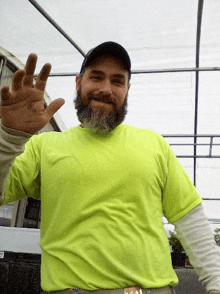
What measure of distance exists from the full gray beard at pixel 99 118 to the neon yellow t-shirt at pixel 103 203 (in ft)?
0.15

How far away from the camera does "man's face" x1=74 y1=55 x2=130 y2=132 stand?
5.08 feet

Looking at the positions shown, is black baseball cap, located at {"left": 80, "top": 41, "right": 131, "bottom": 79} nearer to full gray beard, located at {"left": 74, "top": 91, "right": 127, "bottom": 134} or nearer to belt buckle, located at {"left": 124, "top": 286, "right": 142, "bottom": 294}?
full gray beard, located at {"left": 74, "top": 91, "right": 127, "bottom": 134}

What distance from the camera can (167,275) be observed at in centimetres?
133

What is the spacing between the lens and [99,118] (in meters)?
1.54

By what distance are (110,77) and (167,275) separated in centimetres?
93

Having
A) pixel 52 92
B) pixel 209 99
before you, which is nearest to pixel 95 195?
pixel 52 92

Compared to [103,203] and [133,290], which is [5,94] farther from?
[133,290]

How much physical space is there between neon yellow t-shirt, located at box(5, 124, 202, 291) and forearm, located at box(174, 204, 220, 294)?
0.05m

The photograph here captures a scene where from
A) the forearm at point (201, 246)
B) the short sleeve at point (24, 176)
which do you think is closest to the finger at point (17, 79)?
the short sleeve at point (24, 176)

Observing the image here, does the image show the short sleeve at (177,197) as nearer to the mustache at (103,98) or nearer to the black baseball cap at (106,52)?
the mustache at (103,98)

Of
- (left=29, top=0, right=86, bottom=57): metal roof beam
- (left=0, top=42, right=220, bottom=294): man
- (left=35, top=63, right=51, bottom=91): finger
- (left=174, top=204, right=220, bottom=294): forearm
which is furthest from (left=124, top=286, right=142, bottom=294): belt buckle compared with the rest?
(left=29, top=0, right=86, bottom=57): metal roof beam

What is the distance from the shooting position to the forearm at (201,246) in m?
1.39

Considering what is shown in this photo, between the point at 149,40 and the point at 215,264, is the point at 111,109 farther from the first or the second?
the point at 149,40

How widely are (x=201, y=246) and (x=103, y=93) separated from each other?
83cm
